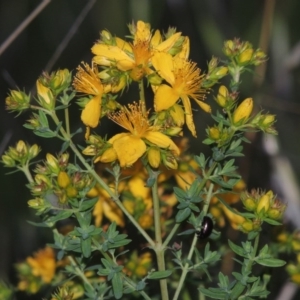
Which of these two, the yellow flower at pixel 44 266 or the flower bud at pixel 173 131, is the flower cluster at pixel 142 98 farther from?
the yellow flower at pixel 44 266

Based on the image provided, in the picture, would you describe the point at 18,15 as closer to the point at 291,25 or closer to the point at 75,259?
the point at 291,25

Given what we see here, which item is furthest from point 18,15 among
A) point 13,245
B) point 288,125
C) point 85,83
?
point 85,83

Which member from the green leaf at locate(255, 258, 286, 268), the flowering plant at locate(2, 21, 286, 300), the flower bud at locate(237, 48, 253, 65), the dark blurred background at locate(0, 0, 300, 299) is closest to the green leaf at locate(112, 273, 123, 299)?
the flowering plant at locate(2, 21, 286, 300)

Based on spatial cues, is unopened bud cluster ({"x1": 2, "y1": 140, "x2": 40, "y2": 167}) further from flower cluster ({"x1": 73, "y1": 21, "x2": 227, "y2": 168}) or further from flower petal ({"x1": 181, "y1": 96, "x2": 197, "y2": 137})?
flower petal ({"x1": 181, "y1": 96, "x2": 197, "y2": 137})

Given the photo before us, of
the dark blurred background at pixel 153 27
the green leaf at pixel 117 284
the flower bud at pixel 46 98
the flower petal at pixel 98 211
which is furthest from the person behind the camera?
the dark blurred background at pixel 153 27

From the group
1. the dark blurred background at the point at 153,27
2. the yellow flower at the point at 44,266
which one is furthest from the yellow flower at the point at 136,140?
the dark blurred background at the point at 153,27

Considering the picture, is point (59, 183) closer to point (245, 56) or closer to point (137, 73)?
point (137, 73)

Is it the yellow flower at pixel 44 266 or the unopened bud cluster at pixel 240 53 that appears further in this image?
the yellow flower at pixel 44 266
